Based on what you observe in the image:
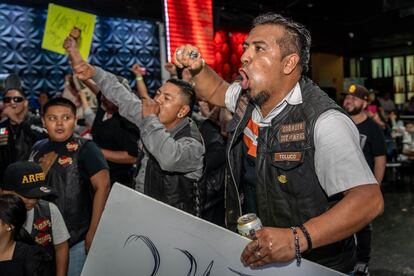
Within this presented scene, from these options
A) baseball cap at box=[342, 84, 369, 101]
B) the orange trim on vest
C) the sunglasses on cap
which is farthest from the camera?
baseball cap at box=[342, 84, 369, 101]

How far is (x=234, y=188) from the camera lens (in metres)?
2.10

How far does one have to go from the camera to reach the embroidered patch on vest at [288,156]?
5.83 feet

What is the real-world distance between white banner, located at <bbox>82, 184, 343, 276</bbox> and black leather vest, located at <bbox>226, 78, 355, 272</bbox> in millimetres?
304

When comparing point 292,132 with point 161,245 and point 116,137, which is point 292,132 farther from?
point 116,137

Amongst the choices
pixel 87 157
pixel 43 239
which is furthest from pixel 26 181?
pixel 87 157

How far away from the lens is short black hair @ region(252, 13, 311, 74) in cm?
188

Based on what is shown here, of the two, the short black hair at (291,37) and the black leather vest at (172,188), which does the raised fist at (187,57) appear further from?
the black leather vest at (172,188)

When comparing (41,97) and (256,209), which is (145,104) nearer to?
(256,209)

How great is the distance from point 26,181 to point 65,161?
0.39 m

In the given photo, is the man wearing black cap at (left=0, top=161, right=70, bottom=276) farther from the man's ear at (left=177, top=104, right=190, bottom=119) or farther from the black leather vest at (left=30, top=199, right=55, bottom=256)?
the man's ear at (left=177, top=104, right=190, bottom=119)

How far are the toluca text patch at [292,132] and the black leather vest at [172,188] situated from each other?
1.05 meters

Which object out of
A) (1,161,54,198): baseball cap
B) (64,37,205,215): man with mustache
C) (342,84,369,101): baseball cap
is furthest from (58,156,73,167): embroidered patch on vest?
(342,84,369,101): baseball cap

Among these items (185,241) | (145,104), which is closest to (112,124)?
(145,104)

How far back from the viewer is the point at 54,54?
7.92 meters
